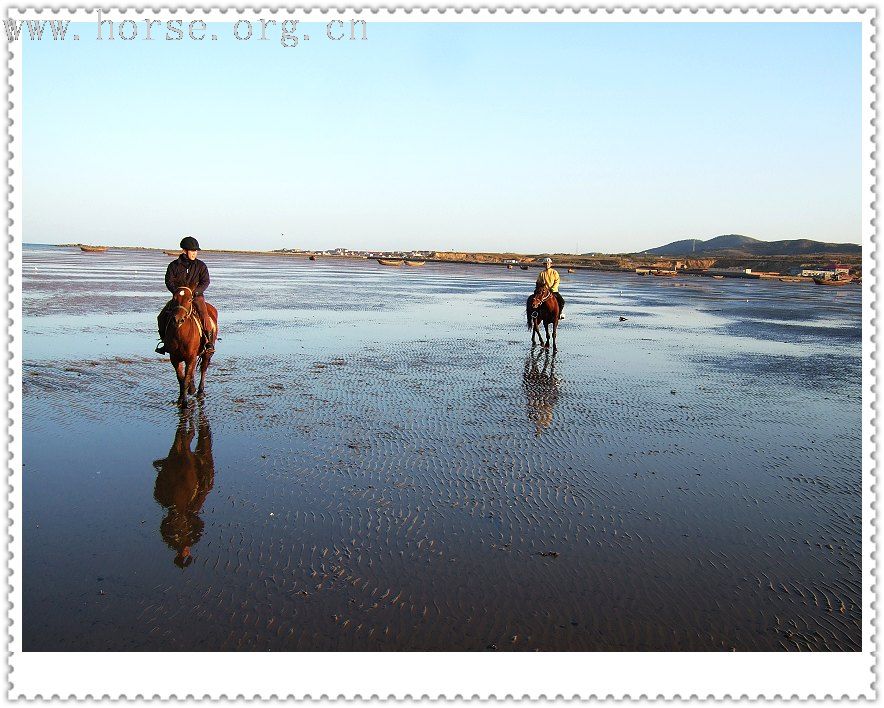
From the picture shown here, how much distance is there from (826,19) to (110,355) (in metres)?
13.8

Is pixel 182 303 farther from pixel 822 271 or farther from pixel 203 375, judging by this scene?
→ pixel 822 271

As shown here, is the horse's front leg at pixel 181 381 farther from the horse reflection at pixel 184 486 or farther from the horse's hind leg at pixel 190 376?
the horse reflection at pixel 184 486

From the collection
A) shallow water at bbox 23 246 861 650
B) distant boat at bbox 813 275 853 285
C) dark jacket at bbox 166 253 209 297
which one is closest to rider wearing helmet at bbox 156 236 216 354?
dark jacket at bbox 166 253 209 297

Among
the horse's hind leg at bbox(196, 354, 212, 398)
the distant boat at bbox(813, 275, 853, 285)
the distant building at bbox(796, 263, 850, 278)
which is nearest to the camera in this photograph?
the horse's hind leg at bbox(196, 354, 212, 398)

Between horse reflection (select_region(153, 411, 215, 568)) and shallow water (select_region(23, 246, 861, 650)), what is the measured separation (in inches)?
1.3

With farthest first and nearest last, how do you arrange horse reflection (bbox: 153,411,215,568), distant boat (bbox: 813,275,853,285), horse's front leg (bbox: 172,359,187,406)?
distant boat (bbox: 813,275,853,285)
horse's front leg (bbox: 172,359,187,406)
horse reflection (bbox: 153,411,215,568)

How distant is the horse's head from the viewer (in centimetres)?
967

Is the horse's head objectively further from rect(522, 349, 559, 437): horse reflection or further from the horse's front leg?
rect(522, 349, 559, 437): horse reflection

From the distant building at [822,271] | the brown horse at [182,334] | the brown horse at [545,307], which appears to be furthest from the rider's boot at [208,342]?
the distant building at [822,271]

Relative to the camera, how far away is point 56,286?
1307 inches

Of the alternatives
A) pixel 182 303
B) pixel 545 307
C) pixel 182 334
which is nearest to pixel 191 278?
pixel 182 303

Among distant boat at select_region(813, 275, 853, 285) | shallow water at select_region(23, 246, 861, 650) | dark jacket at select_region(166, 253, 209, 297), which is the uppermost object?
distant boat at select_region(813, 275, 853, 285)

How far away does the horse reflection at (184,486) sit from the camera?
5.45 meters

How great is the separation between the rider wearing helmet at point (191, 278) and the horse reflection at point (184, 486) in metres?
2.12
